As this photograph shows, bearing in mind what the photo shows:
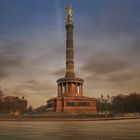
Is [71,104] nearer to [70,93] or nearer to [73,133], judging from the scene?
[70,93]

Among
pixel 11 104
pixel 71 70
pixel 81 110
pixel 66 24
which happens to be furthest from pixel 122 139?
pixel 11 104

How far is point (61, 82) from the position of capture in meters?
82.2

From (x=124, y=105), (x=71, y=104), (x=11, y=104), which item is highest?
(x=11, y=104)

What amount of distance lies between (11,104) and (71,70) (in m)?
46.1

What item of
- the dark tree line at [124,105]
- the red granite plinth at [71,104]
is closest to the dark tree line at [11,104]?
the dark tree line at [124,105]

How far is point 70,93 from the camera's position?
3174 inches

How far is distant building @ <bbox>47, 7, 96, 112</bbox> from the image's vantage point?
75312 mm

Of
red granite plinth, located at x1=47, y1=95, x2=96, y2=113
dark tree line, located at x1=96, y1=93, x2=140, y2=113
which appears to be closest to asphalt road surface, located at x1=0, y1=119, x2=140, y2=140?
red granite plinth, located at x1=47, y1=95, x2=96, y2=113

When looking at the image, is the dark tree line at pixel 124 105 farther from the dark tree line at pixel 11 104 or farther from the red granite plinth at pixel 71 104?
the dark tree line at pixel 11 104

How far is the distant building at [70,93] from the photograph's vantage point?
7531 cm

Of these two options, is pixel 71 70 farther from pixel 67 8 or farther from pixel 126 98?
pixel 126 98

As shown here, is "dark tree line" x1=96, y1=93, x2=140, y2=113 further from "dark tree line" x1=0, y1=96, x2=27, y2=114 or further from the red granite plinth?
"dark tree line" x1=0, y1=96, x2=27, y2=114

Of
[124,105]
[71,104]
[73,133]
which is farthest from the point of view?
[124,105]

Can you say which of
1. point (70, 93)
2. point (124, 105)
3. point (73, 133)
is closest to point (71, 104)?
point (70, 93)
